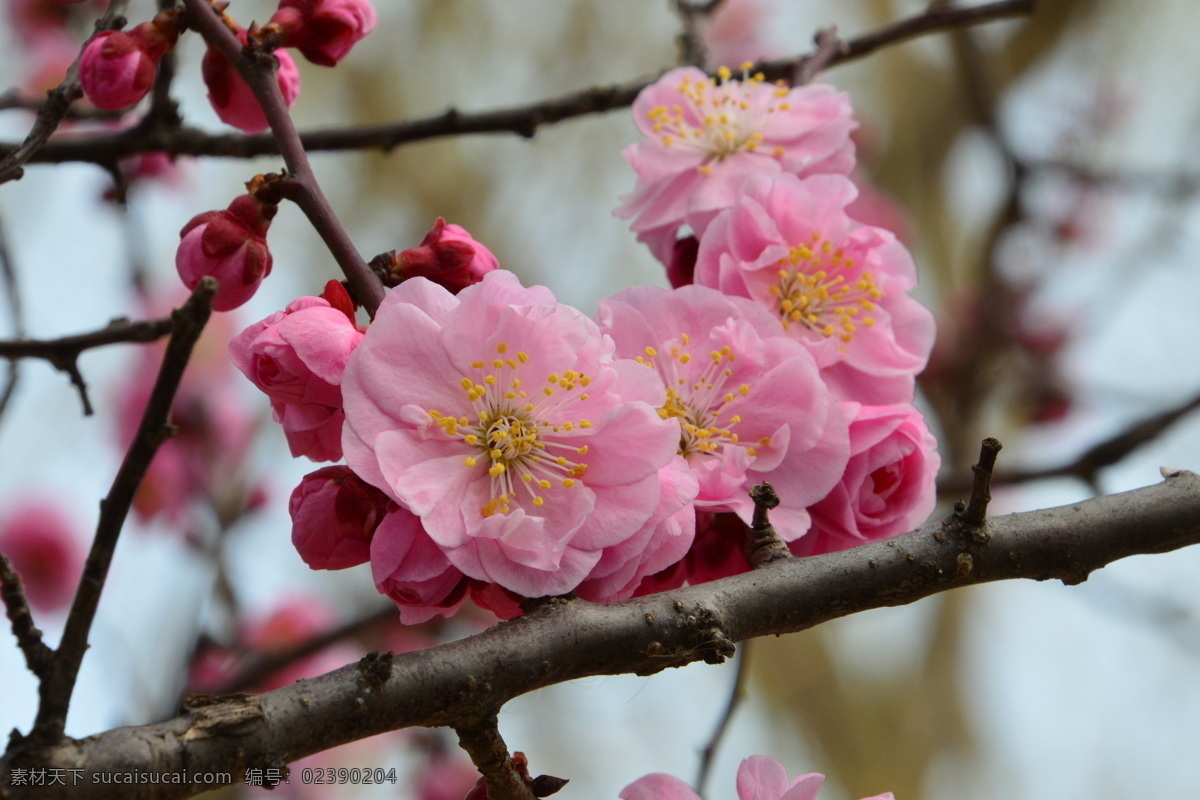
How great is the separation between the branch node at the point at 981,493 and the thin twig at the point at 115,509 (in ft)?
1.85

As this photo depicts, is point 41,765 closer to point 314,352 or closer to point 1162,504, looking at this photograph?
point 314,352

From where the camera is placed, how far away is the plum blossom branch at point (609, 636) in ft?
2.13

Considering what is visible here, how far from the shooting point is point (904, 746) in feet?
17.5

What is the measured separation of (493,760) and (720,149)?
30.9 inches

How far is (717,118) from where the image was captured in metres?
1.27

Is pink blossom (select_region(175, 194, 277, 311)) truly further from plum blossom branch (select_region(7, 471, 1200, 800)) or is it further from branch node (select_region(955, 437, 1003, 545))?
branch node (select_region(955, 437, 1003, 545))

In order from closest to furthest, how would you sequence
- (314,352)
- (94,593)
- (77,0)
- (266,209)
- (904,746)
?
1. (94,593)
2. (314,352)
3. (266,209)
4. (77,0)
5. (904,746)

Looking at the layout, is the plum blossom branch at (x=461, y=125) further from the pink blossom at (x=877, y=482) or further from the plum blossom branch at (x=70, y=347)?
the pink blossom at (x=877, y=482)

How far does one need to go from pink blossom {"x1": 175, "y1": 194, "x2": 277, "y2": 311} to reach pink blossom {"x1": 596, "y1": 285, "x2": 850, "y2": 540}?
326 mm

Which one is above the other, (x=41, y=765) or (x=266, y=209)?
(x=266, y=209)

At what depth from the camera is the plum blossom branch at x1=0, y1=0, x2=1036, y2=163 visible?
1425mm

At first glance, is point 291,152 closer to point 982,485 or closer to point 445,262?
point 445,262

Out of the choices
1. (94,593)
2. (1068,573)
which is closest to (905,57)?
(1068,573)

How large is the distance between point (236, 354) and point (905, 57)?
558cm
